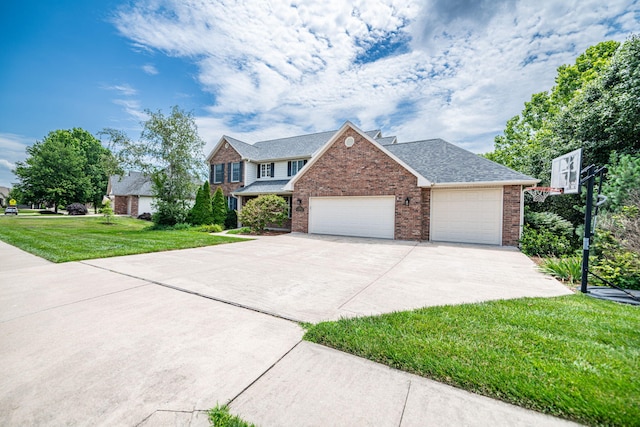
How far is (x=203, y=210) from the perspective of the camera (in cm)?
1733

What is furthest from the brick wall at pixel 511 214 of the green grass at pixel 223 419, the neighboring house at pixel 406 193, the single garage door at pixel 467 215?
the green grass at pixel 223 419

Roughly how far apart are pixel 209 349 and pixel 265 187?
15.5 m

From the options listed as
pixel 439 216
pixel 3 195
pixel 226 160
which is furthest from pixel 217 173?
pixel 3 195

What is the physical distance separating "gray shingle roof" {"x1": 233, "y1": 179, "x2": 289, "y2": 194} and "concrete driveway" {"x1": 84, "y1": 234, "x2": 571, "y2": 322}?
321 inches

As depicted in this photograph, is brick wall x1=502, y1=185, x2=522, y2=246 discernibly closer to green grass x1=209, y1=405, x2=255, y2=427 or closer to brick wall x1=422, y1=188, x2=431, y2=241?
brick wall x1=422, y1=188, x2=431, y2=241

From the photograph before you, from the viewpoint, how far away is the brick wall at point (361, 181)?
38.4 feet

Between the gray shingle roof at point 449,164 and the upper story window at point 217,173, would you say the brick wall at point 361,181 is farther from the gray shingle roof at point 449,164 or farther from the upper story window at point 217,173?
the upper story window at point 217,173

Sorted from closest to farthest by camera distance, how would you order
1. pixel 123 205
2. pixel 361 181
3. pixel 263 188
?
pixel 361 181 → pixel 263 188 → pixel 123 205

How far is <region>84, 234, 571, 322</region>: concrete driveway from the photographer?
4.12m

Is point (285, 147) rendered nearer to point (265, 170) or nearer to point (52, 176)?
point (265, 170)

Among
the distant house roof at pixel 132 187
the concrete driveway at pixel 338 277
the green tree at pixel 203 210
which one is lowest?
the concrete driveway at pixel 338 277

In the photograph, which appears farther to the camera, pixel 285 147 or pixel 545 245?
pixel 285 147

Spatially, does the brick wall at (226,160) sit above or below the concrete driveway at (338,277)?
above

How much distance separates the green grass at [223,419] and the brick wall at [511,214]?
12063 millimetres
